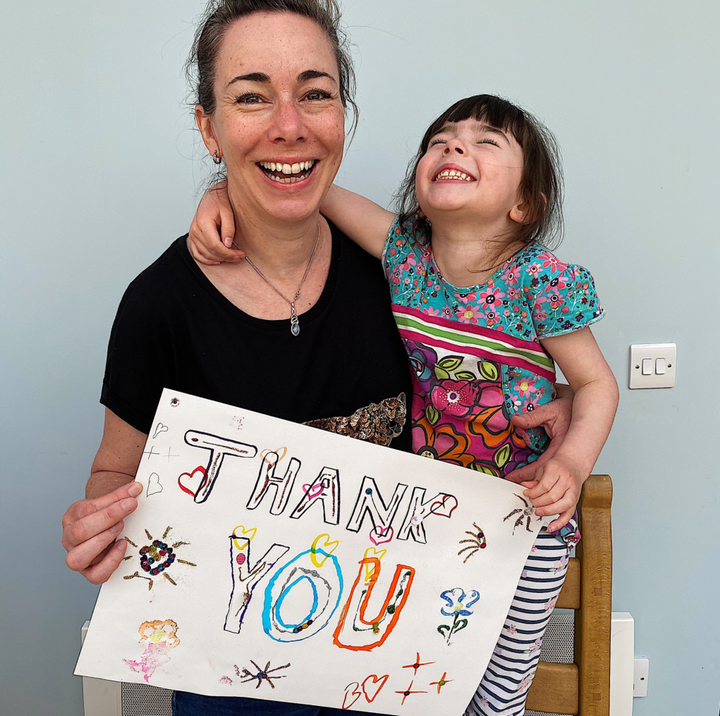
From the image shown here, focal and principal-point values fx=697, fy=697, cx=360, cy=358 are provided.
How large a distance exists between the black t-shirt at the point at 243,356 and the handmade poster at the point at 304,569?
10cm

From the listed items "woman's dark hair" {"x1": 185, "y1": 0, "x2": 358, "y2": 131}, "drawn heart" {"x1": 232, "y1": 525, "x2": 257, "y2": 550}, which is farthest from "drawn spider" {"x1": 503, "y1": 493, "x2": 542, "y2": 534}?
"woman's dark hair" {"x1": 185, "y1": 0, "x2": 358, "y2": 131}

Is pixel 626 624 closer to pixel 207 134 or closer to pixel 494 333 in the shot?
pixel 494 333

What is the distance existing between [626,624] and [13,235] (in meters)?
1.48

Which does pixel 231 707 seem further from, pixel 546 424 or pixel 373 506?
pixel 546 424

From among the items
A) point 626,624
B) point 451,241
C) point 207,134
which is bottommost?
point 626,624

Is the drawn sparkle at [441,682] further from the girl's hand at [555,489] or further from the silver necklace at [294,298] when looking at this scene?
the silver necklace at [294,298]

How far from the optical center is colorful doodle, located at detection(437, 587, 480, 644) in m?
0.89

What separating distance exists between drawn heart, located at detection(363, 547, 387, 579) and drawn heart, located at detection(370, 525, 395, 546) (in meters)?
0.01

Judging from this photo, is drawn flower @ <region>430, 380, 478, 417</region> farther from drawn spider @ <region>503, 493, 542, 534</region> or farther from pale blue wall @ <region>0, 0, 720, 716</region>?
pale blue wall @ <region>0, 0, 720, 716</region>

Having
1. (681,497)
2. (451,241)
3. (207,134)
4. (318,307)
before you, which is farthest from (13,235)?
(681,497)

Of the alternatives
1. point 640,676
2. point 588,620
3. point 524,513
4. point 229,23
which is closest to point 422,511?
point 524,513

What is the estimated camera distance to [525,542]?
35.0 inches

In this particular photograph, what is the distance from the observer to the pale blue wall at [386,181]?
1269mm

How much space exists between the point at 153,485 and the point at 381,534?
0.28 metres
